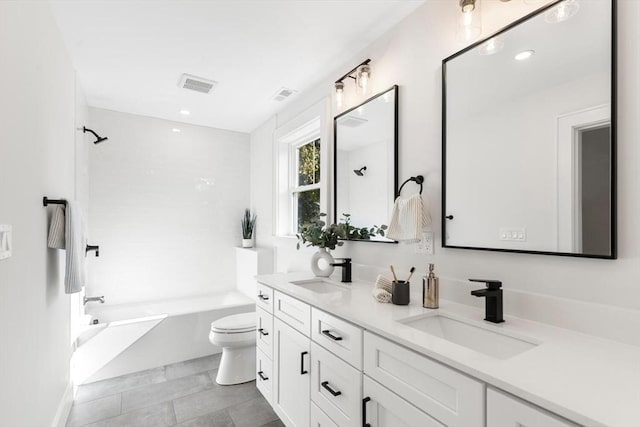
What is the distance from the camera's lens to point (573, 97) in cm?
114

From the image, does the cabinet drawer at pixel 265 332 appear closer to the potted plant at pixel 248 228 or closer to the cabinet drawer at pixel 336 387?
the cabinet drawer at pixel 336 387

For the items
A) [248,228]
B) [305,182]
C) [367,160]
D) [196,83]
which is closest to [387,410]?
[367,160]

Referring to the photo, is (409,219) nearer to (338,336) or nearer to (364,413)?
(338,336)

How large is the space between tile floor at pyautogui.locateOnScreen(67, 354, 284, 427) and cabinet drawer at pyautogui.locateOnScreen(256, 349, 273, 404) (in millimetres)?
134

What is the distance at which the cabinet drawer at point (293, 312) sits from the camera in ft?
5.49

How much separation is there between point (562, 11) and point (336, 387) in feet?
5.73

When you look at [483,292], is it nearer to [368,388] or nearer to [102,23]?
[368,388]

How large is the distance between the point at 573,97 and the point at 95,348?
352 cm

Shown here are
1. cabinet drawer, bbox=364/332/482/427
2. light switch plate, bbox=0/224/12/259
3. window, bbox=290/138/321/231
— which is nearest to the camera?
cabinet drawer, bbox=364/332/482/427

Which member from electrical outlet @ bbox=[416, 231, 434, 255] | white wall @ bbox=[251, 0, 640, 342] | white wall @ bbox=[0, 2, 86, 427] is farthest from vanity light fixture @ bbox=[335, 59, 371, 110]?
white wall @ bbox=[0, 2, 86, 427]

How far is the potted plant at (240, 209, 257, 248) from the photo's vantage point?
386 cm

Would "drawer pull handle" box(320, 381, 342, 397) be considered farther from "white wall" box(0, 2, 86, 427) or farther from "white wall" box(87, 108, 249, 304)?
"white wall" box(87, 108, 249, 304)

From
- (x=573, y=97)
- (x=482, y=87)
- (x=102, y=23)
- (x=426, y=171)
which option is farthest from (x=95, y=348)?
(x=573, y=97)

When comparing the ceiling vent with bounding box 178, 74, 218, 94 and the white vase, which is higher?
the ceiling vent with bounding box 178, 74, 218, 94
